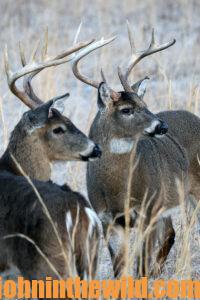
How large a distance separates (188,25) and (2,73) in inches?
203

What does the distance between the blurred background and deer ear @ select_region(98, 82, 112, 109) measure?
1.82 metres

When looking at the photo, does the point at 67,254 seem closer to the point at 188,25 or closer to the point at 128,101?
the point at 128,101

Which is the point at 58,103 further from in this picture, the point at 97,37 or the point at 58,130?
the point at 97,37

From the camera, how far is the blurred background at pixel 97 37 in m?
12.6

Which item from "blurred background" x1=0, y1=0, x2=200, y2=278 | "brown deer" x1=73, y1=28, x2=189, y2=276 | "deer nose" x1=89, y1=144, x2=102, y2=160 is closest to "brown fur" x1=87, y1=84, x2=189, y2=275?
"brown deer" x1=73, y1=28, x2=189, y2=276

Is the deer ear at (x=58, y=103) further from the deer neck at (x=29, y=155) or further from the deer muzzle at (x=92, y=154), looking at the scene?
the deer muzzle at (x=92, y=154)

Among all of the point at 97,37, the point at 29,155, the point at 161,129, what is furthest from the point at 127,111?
the point at 97,37

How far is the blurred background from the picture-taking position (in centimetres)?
1262

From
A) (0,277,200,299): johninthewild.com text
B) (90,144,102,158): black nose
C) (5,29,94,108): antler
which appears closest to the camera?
(0,277,200,299): johninthewild.com text

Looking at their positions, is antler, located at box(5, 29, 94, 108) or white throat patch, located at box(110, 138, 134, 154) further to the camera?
white throat patch, located at box(110, 138, 134, 154)

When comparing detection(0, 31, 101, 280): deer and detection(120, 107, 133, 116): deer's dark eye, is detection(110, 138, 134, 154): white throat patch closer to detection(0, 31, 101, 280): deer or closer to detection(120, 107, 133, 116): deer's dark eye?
detection(120, 107, 133, 116): deer's dark eye

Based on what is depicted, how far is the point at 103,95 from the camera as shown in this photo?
806cm

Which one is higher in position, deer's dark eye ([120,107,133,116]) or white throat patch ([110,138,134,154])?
deer's dark eye ([120,107,133,116])

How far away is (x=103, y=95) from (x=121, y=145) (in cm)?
44
